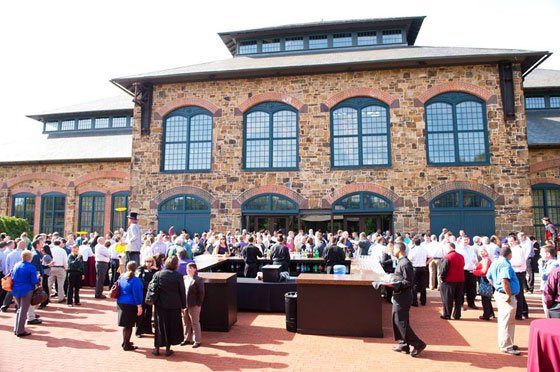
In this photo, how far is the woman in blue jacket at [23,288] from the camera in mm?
7508

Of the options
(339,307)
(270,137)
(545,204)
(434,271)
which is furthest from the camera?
(270,137)

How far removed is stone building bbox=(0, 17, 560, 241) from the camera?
1717 cm

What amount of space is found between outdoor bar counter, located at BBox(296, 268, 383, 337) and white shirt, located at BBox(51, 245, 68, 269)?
7.21 meters

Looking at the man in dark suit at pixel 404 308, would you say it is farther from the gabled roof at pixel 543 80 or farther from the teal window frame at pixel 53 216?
the teal window frame at pixel 53 216

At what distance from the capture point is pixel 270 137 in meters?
18.9

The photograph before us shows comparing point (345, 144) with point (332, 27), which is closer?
point (345, 144)

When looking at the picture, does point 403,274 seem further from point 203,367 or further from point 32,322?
point 32,322

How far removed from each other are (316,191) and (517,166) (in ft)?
29.8

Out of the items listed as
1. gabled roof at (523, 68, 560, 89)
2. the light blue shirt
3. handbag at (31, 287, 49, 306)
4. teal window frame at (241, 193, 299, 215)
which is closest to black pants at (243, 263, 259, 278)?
handbag at (31, 287, 49, 306)

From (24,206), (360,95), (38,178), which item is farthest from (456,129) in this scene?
(24,206)

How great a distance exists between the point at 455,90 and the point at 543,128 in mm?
6004

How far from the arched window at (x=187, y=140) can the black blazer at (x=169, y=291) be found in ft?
42.7

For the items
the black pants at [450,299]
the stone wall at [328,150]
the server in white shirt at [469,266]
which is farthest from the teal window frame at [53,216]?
the server in white shirt at [469,266]

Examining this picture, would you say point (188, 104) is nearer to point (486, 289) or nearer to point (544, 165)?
point (486, 289)
